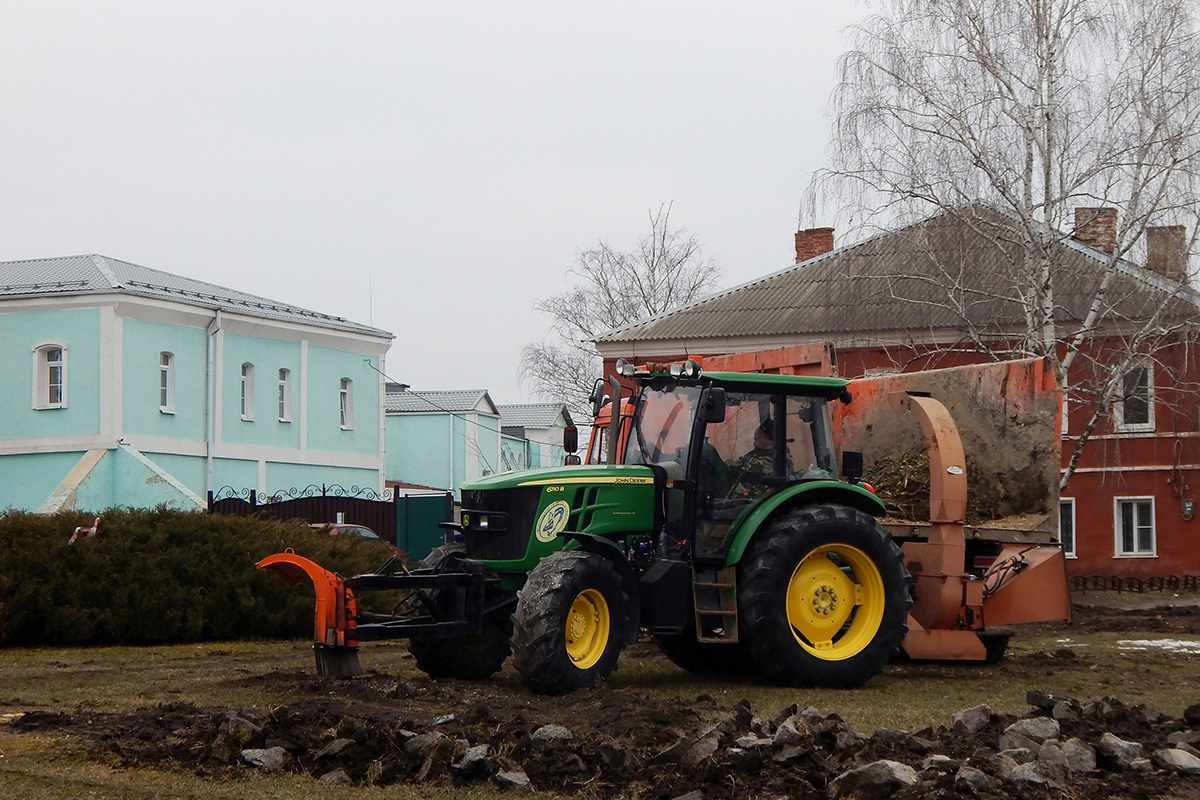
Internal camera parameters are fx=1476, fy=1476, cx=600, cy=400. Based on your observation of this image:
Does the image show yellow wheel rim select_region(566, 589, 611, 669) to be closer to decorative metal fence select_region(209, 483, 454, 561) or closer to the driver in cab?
the driver in cab

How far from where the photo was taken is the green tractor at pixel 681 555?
33.0 ft

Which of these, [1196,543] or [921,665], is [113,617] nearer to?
[921,665]

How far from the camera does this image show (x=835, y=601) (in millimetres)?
11078

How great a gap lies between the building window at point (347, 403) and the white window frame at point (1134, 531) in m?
18.2

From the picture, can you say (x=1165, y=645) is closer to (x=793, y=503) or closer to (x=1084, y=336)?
(x=793, y=503)

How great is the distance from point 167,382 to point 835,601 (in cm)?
2303

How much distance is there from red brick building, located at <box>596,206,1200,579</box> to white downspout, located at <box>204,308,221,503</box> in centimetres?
1109

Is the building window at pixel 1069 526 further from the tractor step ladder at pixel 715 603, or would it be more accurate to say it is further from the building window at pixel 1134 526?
the tractor step ladder at pixel 715 603

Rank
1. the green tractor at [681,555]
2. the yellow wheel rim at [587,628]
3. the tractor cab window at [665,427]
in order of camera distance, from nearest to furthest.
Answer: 1. the yellow wheel rim at [587,628]
2. the green tractor at [681,555]
3. the tractor cab window at [665,427]

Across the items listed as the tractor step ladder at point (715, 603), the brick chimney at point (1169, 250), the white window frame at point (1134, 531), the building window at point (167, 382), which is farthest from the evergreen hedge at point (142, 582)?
the white window frame at point (1134, 531)

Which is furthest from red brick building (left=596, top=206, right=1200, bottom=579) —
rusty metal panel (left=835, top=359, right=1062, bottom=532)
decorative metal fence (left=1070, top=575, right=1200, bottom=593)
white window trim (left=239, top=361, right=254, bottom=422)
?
white window trim (left=239, top=361, right=254, bottom=422)

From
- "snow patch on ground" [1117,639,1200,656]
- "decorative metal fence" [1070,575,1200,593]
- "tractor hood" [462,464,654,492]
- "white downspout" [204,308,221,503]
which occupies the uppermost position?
"white downspout" [204,308,221,503]

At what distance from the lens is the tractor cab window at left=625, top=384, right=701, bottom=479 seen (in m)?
10.8

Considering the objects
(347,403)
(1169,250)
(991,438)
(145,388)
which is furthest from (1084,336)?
(347,403)
